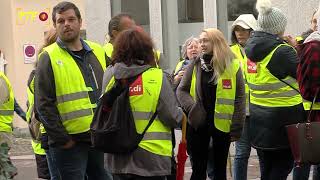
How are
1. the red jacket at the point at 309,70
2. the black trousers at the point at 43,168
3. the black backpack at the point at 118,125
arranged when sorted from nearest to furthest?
1. the black backpack at the point at 118,125
2. the red jacket at the point at 309,70
3. the black trousers at the point at 43,168

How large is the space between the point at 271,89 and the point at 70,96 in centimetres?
190

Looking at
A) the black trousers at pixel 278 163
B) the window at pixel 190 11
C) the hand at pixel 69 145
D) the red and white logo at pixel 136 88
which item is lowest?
the black trousers at pixel 278 163

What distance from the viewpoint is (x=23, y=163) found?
13102mm

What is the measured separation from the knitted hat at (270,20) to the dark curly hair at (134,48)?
161 cm

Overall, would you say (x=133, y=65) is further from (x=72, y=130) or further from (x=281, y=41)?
(x=281, y=41)

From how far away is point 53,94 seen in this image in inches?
241

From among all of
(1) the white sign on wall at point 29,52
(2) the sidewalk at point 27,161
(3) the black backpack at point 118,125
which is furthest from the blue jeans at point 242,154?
(1) the white sign on wall at point 29,52

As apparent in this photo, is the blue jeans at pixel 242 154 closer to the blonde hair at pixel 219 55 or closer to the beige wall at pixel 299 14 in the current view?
the blonde hair at pixel 219 55

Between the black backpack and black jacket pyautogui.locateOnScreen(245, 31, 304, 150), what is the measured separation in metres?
1.73

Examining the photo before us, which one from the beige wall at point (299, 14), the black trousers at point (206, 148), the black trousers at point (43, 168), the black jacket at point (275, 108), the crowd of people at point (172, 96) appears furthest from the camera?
the beige wall at point (299, 14)

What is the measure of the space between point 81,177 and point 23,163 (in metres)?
7.10

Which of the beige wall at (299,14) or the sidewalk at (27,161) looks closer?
the sidewalk at (27,161)

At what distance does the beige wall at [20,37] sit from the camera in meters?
17.9

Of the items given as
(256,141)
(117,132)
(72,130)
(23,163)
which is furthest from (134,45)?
(23,163)
